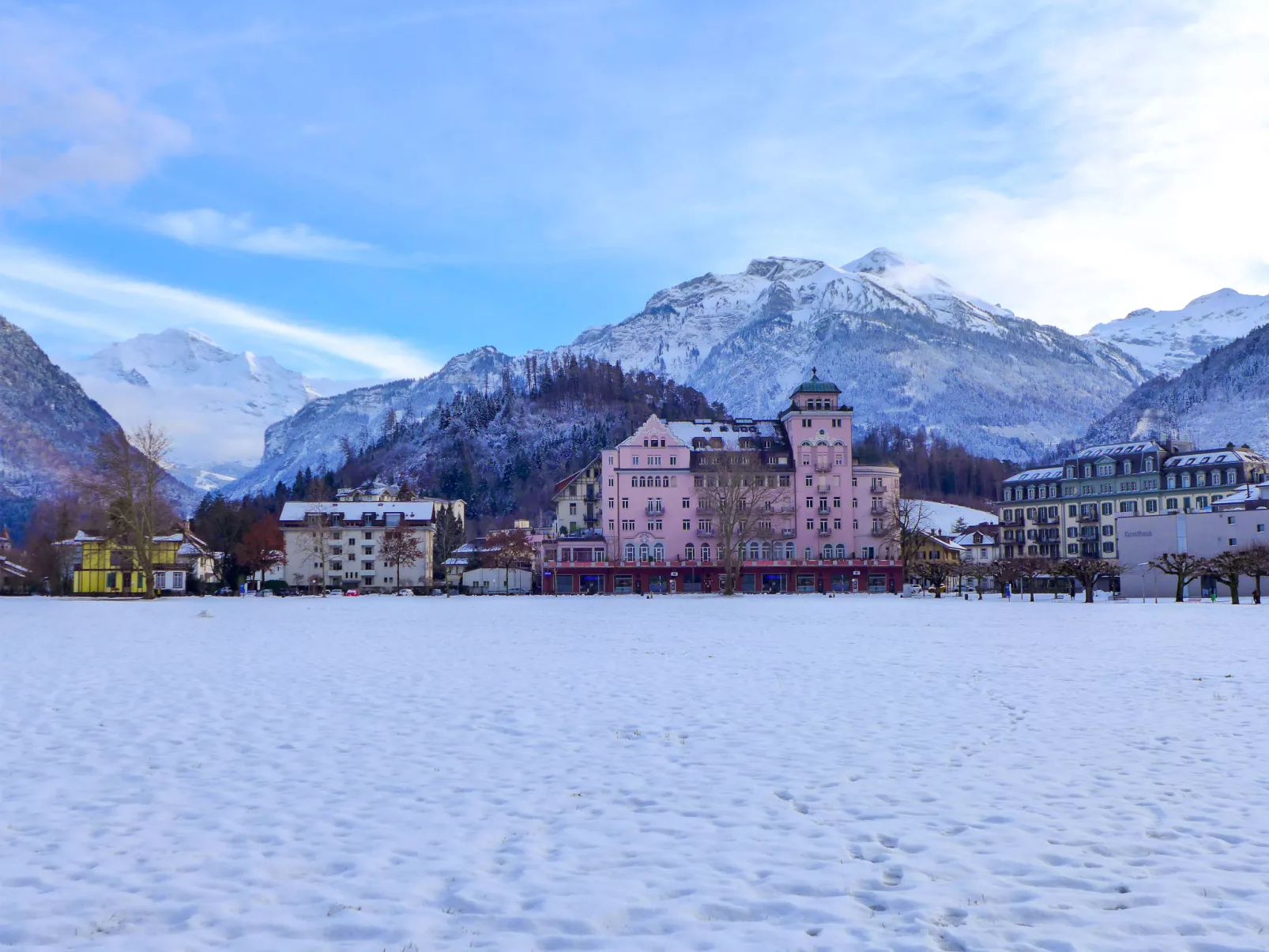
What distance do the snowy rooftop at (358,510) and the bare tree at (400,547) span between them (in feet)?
22.3

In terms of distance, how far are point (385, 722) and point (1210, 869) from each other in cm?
1144

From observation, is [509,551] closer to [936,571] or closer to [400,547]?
[400,547]

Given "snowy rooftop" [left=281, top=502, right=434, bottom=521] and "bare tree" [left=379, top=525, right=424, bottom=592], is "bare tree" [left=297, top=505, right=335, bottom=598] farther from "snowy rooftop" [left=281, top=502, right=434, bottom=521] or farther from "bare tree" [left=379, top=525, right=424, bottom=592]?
"bare tree" [left=379, top=525, right=424, bottom=592]

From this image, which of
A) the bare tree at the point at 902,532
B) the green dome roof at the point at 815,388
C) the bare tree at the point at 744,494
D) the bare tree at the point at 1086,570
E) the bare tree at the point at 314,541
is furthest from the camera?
the bare tree at the point at 314,541

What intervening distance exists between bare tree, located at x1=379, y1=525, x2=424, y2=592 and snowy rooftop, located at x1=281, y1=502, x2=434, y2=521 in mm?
6806

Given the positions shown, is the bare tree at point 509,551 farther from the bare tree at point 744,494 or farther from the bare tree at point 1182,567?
the bare tree at point 1182,567

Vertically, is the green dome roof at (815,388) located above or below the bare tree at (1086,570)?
above

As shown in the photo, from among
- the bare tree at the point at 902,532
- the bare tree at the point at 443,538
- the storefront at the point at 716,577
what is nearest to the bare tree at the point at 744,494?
the storefront at the point at 716,577

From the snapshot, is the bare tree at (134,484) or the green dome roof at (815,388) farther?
the green dome roof at (815,388)

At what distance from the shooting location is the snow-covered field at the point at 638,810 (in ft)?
24.1

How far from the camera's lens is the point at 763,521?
125 m

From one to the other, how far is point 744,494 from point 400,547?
4914cm

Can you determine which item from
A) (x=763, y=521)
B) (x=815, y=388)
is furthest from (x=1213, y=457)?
(x=763, y=521)

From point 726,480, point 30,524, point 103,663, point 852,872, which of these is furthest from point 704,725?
point 30,524
